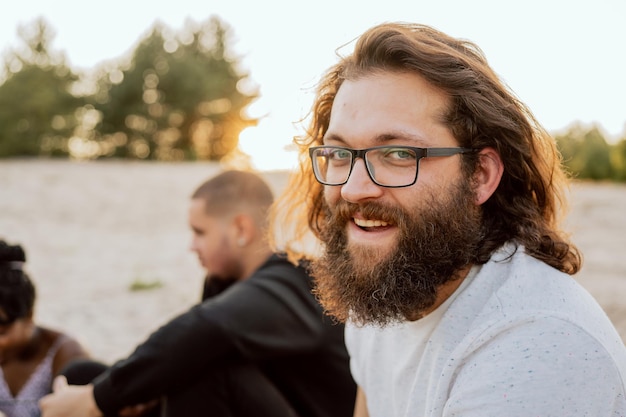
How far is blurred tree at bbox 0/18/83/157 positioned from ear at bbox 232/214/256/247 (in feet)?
104

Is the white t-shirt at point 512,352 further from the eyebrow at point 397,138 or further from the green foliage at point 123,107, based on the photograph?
the green foliage at point 123,107

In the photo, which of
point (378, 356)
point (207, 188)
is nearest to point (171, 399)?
point (378, 356)

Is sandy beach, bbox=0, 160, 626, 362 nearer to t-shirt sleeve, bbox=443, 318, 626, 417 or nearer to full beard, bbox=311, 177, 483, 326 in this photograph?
full beard, bbox=311, 177, 483, 326

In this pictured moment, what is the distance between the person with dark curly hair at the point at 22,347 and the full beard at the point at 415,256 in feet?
7.43

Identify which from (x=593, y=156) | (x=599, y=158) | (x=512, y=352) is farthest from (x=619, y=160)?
(x=512, y=352)

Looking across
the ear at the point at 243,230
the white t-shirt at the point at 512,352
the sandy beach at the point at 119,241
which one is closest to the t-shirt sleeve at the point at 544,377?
the white t-shirt at the point at 512,352

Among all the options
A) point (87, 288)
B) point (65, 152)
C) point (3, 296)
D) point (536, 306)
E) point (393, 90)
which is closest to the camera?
point (536, 306)

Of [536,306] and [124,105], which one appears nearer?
[536,306]

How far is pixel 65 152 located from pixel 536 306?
115 ft

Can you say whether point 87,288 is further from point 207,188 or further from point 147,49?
point 147,49

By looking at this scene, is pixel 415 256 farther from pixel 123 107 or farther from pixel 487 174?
pixel 123 107

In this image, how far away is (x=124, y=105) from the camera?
1352 inches

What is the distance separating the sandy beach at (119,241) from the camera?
729cm

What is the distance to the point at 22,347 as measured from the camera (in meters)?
3.48
